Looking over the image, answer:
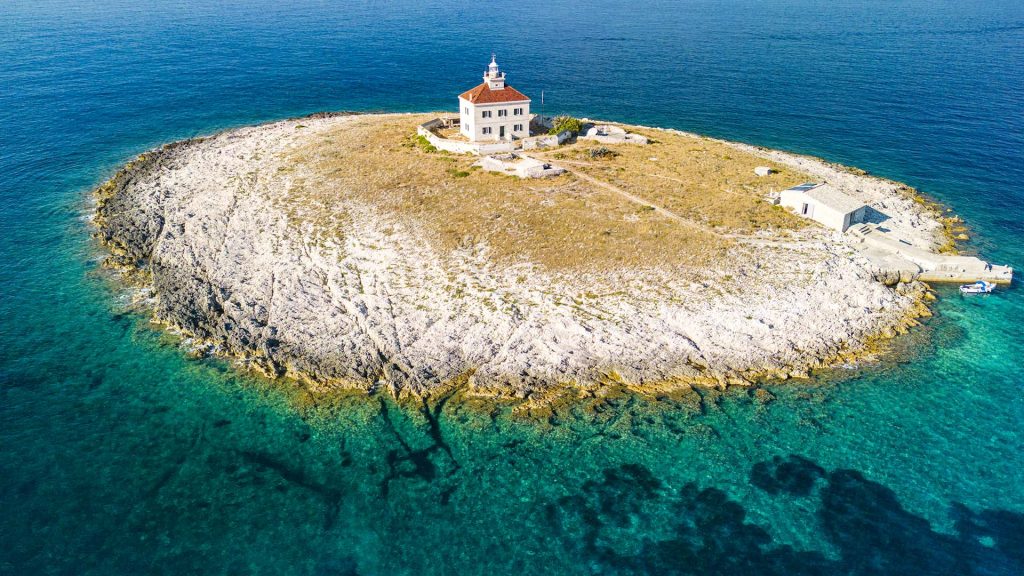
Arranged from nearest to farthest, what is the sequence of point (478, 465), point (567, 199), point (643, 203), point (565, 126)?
point (478, 465) < point (643, 203) < point (567, 199) < point (565, 126)

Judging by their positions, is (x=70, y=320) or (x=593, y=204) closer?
(x=70, y=320)

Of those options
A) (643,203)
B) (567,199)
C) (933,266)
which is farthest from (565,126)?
(933,266)

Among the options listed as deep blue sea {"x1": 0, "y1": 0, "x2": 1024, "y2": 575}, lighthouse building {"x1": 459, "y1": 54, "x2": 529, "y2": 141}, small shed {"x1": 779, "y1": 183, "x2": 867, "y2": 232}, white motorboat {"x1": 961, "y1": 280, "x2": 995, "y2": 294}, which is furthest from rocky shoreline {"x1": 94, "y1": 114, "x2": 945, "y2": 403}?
lighthouse building {"x1": 459, "y1": 54, "x2": 529, "y2": 141}

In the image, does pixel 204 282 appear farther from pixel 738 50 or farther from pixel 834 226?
pixel 738 50

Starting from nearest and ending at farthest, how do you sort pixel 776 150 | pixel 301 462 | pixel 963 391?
pixel 301 462 → pixel 963 391 → pixel 776 150

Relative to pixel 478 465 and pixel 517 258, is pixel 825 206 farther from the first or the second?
pixel 478 465

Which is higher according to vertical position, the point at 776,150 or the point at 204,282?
the point at 776,150

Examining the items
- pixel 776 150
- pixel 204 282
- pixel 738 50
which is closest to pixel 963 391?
pixel 776 150
